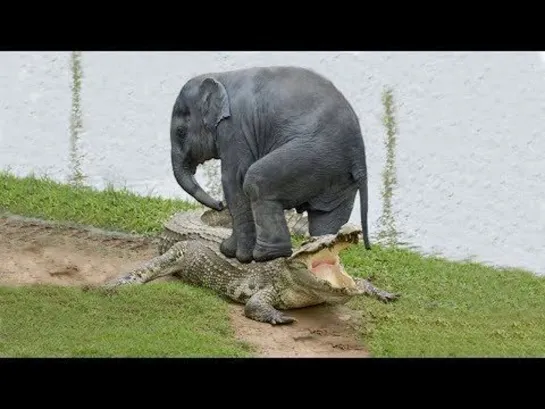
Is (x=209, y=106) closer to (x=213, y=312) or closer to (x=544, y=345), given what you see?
(x=213, y=312)

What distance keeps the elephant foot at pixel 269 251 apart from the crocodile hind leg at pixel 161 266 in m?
1.98

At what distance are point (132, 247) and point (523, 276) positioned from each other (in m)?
3.59

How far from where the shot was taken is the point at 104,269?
9266 mm

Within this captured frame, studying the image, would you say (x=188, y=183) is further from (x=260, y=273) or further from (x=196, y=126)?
(x=260, y=273)

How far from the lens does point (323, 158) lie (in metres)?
7.12

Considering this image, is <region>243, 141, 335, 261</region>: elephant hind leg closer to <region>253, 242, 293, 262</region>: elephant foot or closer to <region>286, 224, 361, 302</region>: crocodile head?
<region>253, 242, 293, 262</region>: elephant foot

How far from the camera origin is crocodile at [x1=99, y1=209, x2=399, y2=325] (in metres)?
7.80

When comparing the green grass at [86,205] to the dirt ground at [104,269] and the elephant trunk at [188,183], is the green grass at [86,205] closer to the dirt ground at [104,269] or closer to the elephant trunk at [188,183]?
the dirt ground at [104,269]

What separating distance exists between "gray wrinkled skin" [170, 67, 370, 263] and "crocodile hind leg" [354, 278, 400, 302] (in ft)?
4.31

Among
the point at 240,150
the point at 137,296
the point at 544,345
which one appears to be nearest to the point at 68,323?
the point at 137,296

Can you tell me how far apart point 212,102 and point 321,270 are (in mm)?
1515

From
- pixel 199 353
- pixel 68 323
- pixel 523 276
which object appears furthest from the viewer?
pixel 523 276

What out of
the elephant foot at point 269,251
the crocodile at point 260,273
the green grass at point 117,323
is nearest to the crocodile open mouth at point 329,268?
the crocodile at point 260,273

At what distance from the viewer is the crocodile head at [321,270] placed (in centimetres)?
766
